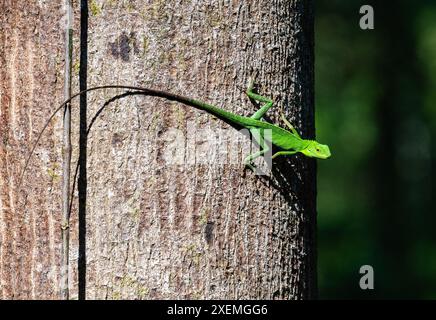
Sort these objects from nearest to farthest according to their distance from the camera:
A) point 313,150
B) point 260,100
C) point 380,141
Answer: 1. point 260,100
2. point 313,150
3. point 380,141

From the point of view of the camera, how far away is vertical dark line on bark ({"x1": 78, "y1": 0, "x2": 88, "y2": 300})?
2.66 metres

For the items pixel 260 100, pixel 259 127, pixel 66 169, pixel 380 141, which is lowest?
pixel 66 169

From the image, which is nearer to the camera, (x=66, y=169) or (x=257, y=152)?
(x=66, y=169)

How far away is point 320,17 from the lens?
855 inches

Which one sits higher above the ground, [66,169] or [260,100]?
[260,100]

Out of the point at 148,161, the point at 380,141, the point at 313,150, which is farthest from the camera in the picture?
the point at 380,141

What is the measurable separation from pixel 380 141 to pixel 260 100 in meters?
15.3

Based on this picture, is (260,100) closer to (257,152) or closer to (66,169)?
(257,152)

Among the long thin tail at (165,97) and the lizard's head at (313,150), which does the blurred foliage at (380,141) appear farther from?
the long thin tail at (165,97)

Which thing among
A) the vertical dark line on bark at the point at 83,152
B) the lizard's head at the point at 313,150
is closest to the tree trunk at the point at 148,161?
the vertical dark line on bark at the point at 83,152

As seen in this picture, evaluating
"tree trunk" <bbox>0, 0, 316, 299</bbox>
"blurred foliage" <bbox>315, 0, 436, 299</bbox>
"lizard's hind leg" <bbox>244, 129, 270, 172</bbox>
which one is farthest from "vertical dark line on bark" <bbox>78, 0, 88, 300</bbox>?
"blurred foliage" <bbox>315, 0, 436, 299</bbox>

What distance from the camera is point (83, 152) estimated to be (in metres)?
2.66

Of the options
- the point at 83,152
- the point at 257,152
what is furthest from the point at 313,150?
the point at 83,152
